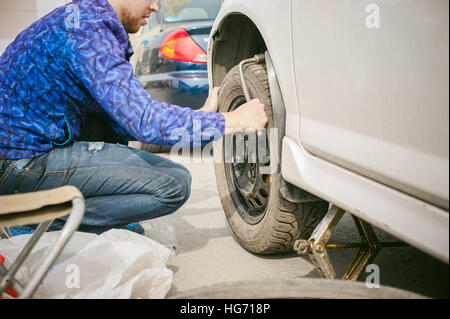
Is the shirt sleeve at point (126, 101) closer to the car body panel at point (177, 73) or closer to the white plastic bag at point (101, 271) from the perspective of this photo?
the white plastic bag at point (101, 271)

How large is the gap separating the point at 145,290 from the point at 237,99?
3.56 ft

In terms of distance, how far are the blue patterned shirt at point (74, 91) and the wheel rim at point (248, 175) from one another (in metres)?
0.38

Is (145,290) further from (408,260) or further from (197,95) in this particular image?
(197,95)

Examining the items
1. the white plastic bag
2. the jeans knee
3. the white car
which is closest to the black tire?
the white car

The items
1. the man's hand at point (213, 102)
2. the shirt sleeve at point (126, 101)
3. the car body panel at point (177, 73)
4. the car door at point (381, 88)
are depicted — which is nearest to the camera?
the car door at point (381, 88)

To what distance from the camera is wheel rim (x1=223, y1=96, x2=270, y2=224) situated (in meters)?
1.89

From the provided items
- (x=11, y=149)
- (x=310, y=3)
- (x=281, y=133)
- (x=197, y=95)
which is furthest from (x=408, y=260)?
(x=197, y=95)

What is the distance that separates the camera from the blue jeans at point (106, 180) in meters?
1.74

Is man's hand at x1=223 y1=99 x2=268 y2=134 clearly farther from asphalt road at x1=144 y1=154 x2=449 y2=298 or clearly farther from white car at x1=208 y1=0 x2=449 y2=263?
asphalt road at x1=144 y1=154 x2=449 y2=298

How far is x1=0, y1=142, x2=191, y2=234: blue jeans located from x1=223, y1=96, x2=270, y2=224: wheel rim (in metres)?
0.29

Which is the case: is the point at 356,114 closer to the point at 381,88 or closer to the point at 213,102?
the point at 381,88

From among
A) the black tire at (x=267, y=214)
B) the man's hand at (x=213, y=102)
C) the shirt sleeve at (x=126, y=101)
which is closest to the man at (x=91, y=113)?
→ the shirt sleeve at (x=126, y=101)

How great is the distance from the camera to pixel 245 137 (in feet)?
6.91
